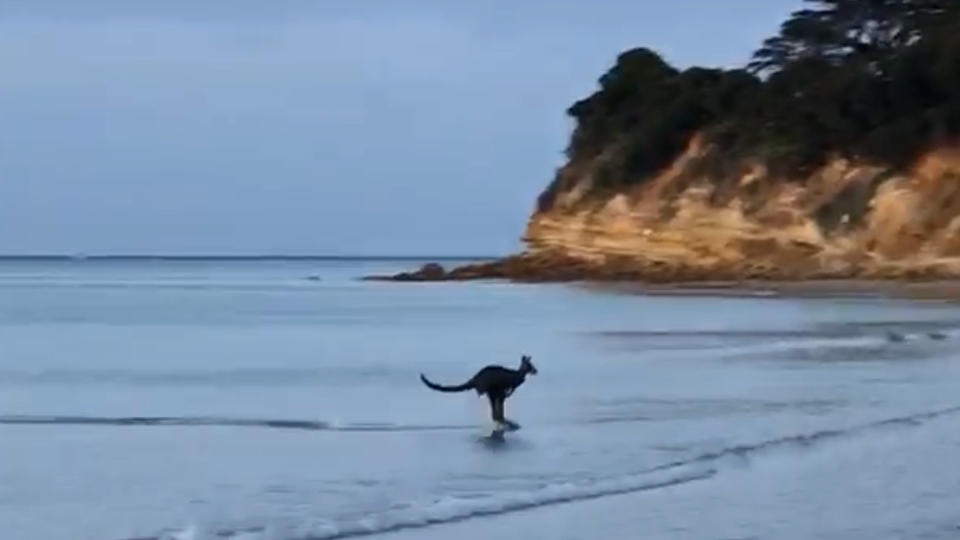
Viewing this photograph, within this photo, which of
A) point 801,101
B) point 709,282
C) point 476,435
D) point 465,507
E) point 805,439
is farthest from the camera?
point 709,282

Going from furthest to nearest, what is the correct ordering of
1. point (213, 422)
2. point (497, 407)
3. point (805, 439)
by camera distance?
point (213, 422) < point (497, 407) < point (805, 439)

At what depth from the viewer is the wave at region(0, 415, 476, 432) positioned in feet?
54.8

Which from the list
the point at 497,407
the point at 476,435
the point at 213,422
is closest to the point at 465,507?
the point at 476,435

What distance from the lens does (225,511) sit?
37.3 ft

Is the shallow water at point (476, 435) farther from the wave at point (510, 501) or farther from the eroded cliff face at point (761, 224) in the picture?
the eroded cliff face at point (761, 224)

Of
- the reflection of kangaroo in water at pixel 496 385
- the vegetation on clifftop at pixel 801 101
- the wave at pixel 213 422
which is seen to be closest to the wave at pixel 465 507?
the reflection of kangaroo in water at pixel 496 385

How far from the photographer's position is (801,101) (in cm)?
6128

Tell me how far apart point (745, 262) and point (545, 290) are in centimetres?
652

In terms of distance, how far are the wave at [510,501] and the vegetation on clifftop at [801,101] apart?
43.3 meters

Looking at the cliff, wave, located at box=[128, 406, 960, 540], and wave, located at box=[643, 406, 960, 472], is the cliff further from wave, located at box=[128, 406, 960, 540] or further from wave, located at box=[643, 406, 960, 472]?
wave, located at box=[128, 406, 960, 540]

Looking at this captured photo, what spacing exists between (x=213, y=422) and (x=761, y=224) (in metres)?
46.7

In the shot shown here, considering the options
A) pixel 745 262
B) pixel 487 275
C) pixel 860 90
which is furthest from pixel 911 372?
pixel 487 275

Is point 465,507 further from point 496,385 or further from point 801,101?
point 801,101

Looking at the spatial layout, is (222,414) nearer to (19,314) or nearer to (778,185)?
(19,314)
